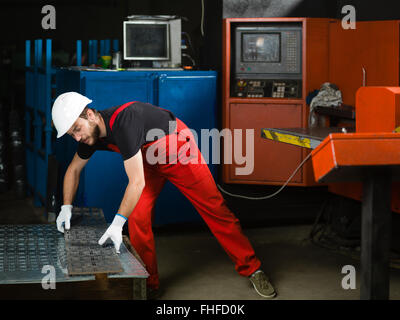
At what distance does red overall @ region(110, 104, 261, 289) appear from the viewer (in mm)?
3318

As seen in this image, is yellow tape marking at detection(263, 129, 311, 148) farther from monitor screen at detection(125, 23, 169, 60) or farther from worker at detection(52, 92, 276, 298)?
monitor screen at detection(125, 23, 169, 60)

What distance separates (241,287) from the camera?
3.61m

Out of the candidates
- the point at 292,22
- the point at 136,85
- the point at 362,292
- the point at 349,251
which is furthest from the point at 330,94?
the point at 362,292

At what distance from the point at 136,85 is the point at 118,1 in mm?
6696

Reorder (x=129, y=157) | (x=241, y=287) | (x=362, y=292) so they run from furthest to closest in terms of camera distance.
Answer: (x=241, y=287)
(x=129, y=157)
(x=362, y=292)

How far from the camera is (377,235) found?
221 cm

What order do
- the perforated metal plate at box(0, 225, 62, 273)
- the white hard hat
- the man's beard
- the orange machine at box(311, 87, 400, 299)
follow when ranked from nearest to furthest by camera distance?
the orange machine at box(311, 87, 400, 299), the perforated metal plate at box(0, 225, 62, 273), the white hard hat, the man's beard

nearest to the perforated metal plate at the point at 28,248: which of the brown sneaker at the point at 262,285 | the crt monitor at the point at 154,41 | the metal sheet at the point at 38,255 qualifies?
the metal sheet at the point at 38,255

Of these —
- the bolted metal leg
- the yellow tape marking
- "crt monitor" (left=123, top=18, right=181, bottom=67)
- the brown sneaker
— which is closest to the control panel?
"crt monitor" (left=123, top=18, right=181, bottom=67)

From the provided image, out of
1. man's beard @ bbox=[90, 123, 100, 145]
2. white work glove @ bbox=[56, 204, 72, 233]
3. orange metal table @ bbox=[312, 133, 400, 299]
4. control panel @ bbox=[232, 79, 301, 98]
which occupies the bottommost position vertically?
white work glove @ bbox=[56, 204, 72, 233]

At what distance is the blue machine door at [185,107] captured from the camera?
4484 millimetres

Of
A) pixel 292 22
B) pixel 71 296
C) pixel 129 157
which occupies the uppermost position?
pixel 292 22

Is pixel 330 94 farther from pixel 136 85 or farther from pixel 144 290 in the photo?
pixel 144 290

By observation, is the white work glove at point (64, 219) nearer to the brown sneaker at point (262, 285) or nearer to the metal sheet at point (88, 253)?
the metal sheet at point (88, 253)
